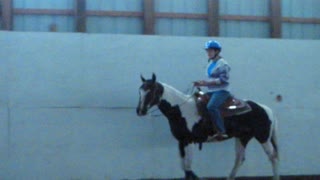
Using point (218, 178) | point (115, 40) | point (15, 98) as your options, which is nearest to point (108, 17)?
point (115, 40)

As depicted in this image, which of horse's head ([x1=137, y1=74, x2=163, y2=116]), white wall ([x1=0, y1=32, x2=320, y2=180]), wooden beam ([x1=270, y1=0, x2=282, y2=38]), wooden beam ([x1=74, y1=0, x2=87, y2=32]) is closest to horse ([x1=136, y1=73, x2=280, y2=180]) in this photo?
horse's head ([x1=137, y1=74, x2=163, y2=116])

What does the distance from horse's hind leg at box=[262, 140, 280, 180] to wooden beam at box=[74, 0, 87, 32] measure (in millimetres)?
3788

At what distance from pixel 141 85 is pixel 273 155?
2661mm

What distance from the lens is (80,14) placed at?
51.5 feet

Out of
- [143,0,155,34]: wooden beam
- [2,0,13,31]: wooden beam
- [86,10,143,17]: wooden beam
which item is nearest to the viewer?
[2,0,13,31]: wooden beam

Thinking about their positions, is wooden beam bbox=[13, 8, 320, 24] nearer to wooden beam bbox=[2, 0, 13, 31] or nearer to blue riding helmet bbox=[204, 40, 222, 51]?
wooden beam bbox=[2, 0, 13, 31]

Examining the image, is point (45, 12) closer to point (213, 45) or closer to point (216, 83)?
point (213, 45)

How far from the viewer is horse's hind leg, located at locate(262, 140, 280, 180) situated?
1545 cm

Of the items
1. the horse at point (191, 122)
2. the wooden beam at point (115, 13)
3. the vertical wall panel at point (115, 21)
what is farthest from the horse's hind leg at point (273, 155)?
the wooden beam at point (115, 13)

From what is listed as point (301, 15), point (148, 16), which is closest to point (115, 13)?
point (148, 16)

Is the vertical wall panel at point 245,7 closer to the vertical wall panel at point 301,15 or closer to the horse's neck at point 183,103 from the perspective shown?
the vertical wall panel at point 301,15

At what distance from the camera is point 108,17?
52.5 ft

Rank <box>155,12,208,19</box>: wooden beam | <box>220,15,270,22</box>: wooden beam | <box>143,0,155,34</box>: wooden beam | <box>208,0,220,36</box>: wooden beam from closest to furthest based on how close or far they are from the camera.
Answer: <box>143,0,155,34</box>: wooden beam, <box>155,12,208,19</box>: wooden beam, <box>208,0,220,36</box>: wooden beam, <box>220,15,270,22</box>: wooden beam

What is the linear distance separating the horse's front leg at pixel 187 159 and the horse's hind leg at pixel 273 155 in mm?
1468
